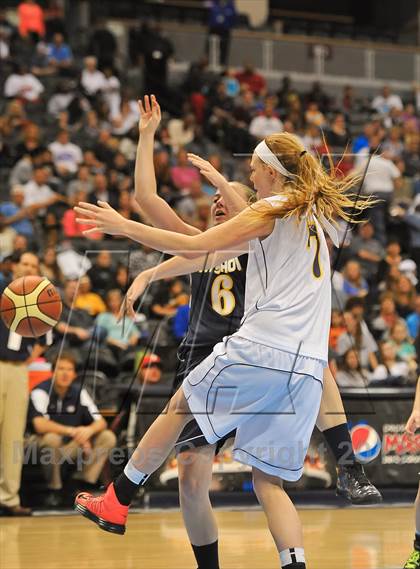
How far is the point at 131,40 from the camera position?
19500 millimetres

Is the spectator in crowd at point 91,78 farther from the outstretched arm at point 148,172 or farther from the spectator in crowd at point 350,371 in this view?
the outstretched arm at point 148,172

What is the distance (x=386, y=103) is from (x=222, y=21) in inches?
153

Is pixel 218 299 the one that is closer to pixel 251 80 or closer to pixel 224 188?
pixel 224 188

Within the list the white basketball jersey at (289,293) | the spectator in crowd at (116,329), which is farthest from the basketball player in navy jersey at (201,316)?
the spectator in crowd at (116,329)

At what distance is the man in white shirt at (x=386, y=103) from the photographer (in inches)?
816

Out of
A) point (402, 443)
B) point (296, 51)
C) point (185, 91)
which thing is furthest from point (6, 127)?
point (296, 51)

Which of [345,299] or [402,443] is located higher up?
[345,299]

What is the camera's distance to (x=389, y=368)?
10969 mm

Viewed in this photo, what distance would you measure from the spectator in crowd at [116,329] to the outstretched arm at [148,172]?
5.41 metres

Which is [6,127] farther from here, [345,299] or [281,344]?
[281,344]

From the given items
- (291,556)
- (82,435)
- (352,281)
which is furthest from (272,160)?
(352,281)

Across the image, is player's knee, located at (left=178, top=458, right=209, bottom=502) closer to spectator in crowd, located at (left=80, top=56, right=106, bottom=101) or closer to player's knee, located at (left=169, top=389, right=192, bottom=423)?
player's knee, located at (left=169, top=389, right=192, bottom=423)

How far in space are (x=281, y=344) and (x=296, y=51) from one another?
19.1m

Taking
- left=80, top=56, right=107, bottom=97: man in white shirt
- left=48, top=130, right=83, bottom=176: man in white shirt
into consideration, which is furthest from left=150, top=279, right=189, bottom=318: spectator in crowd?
left=80, top=56, right=107, bottom=97: man in white shirt
